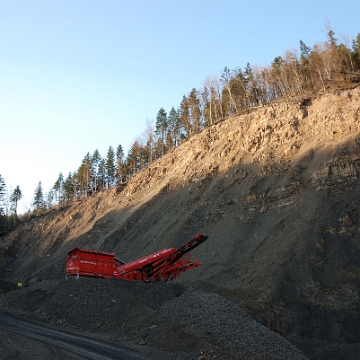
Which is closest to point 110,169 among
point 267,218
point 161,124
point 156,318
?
point 161,124

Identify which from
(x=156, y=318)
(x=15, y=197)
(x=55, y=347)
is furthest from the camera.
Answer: (x=15, y=197)

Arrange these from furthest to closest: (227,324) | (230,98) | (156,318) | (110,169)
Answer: (110,169), (230,98), (227,324), (156,318)

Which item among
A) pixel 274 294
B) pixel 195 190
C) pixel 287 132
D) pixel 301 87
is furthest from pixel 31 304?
pixel 301 87

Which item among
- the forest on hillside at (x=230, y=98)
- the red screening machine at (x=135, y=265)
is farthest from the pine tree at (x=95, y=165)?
the red screening machine at (x=135, y=265)

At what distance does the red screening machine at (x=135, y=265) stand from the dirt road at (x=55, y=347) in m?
6.01

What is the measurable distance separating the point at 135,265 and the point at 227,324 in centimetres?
798

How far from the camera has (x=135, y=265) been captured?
1950cm

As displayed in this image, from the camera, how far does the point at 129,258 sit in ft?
103

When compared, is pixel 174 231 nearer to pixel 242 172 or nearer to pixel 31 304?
pixel 242 172

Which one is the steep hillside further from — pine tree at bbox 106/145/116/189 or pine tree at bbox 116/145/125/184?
pine tree at bbox 106/145/116/189

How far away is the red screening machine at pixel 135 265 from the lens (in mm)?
18484

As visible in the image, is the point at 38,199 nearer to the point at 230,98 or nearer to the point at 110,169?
the point at 110,169

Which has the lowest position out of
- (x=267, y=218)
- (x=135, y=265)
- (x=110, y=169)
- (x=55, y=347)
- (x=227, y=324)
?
(x=227, y=324)

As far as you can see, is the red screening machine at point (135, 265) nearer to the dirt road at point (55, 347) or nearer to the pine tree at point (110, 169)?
the dirt road at point (55, 347)
